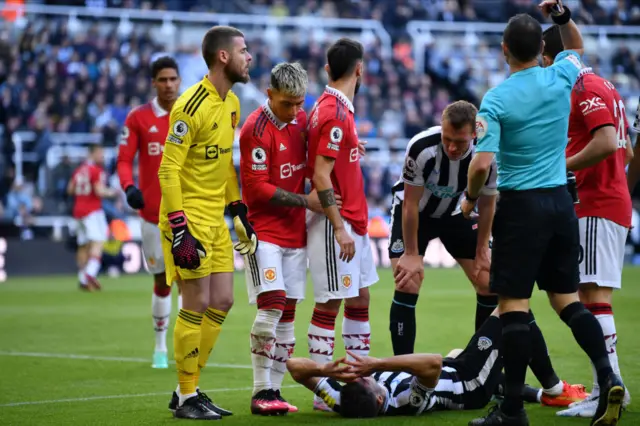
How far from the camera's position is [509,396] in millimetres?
5906

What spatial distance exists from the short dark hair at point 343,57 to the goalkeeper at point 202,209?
610 millimetres

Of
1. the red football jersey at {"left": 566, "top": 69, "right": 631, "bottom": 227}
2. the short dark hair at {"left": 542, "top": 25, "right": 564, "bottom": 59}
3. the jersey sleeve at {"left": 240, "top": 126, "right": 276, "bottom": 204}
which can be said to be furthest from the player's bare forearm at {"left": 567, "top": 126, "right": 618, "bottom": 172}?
the jersey sleeve at {"left": 240, "top": 126, "right": 276, "bottom": 204}

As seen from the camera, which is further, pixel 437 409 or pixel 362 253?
pixel 362 253

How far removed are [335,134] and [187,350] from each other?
174 centimetres

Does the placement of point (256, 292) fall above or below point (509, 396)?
above

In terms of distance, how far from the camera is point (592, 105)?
6.74 metres

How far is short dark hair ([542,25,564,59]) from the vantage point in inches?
275

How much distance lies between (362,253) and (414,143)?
89 centimetres

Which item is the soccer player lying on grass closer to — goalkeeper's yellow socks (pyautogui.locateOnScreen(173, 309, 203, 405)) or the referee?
the referee

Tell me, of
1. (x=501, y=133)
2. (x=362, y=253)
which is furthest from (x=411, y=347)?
(x=501, y=133)

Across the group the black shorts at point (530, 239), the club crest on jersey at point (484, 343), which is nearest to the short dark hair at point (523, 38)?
the black shorts at point (530, 239)

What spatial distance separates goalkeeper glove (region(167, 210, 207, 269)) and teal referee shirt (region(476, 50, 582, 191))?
2.01 meters

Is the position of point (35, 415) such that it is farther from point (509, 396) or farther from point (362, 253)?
point (509, 396)

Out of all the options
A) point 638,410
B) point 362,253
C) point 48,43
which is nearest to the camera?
point 638,410
